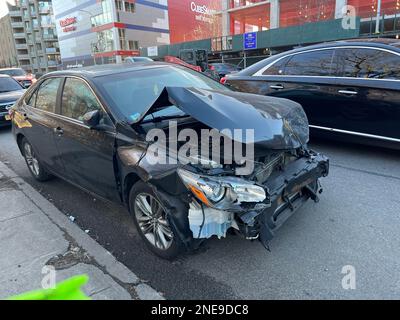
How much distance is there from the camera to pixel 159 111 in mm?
3178

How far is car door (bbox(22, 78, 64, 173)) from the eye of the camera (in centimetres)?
406

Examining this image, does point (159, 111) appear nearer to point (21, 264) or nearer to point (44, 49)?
point (21, 264)

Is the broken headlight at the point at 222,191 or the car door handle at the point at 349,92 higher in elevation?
the car door handle at the point at 349,92

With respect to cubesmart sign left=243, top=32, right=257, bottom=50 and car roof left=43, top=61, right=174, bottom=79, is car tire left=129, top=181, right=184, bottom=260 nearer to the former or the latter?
car roof left=43, top=61, right=174, bottom=79

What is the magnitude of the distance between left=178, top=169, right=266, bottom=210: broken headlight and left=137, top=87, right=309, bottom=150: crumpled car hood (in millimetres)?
345

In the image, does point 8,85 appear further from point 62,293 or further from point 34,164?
point 62,293

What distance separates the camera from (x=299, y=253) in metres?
2.85

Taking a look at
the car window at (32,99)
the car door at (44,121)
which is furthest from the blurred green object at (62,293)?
the car window at (32,99)

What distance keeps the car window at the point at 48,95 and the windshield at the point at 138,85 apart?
38.7 inches

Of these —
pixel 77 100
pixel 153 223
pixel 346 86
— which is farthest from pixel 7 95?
pixel 346 86

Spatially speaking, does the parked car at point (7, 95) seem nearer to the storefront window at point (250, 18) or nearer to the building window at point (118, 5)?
the storefront window at point (250, 18)

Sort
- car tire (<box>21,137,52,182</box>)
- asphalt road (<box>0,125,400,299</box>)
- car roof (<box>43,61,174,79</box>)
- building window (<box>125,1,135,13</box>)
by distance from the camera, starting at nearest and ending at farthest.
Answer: asphalt road (<box>0,125,400,299</box>)
car roof (<box>43,61,174,79</box>)
car tire (<box>21,137,52,182</box>)
building window (<box>125,1,135,13</box>)

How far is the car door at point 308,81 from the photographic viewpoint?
198 inches

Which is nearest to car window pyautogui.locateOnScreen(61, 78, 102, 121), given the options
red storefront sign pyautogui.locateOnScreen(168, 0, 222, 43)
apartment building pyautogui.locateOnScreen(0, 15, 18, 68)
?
red storefront sign pyautogui.locateOnScreen(168, 0, 222, 43)
